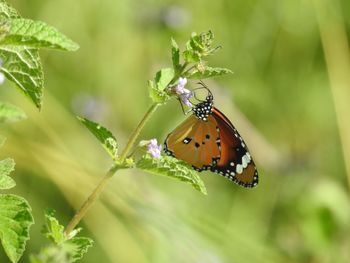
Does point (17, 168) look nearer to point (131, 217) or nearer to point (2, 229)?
point (131, 217)

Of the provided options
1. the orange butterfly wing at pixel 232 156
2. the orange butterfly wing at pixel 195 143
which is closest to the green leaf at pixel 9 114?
the orange butterfly wing at pixel 195 143

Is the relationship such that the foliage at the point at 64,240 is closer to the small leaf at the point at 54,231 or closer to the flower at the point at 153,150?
the small leaf at the point at 54,231

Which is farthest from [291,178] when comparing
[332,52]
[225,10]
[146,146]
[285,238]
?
[146,146]

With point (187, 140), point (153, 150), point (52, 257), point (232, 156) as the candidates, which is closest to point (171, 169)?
point (153, 150)

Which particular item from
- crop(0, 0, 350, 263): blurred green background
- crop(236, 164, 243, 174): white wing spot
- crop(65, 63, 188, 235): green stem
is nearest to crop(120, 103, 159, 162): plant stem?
crop(65, 63, 188, 235): green stem

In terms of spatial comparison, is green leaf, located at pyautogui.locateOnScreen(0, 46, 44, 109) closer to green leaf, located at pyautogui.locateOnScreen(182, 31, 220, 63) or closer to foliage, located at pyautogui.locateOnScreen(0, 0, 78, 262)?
foliage, located at pyautogui.locateOnScreen(0, 0, 78, 262)

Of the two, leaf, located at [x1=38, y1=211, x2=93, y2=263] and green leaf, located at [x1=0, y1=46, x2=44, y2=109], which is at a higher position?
green leaf, located at [x1=0, y1=46, x2=44, y2=109]
